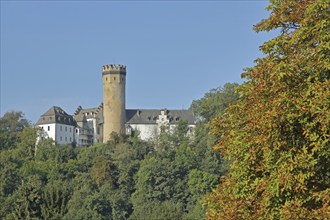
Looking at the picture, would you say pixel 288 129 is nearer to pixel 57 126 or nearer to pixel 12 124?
pixel 57 126

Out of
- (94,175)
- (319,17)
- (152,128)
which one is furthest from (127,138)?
(319,17)

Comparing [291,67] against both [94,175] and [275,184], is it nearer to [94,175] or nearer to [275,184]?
[275,184]

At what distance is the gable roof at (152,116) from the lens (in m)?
132

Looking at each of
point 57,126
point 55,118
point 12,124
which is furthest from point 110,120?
point 12,124

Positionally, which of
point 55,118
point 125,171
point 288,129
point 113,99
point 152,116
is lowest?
point 288,129

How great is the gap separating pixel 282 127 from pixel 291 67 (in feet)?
3.75

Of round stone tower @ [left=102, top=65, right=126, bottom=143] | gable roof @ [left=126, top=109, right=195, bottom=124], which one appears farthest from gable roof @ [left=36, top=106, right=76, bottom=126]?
gable roof @ [left=126, top=109, right=195, bottom=124]

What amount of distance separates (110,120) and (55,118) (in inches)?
334

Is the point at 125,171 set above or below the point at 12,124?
below

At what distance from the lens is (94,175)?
10725cm

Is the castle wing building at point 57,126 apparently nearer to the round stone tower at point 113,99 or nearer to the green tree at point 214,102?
the round stone tower at point 113,99

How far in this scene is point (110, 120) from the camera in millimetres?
128125

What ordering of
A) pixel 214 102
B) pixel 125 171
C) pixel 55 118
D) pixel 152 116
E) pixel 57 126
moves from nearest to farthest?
pixel 125 171 → pixel 214 102 → pixel 57 126 → pixel 55 118 → pixel 152 116

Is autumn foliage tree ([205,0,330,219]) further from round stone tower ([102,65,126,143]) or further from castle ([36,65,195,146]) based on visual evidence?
round stone tower ([102,65,126,143])
